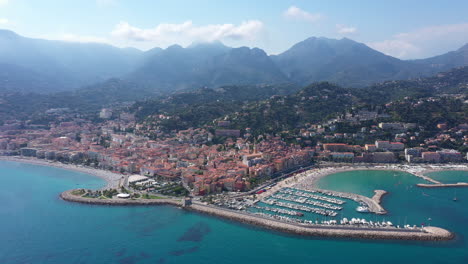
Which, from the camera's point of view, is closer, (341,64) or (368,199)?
(368,199)

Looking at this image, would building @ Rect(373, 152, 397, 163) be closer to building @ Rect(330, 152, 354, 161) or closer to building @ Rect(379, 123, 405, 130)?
building @ Rect(330, 152, 354, 161)

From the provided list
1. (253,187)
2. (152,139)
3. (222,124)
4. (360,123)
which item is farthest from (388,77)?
(253,187)

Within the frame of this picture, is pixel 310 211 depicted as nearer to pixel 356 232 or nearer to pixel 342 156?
pixel 356 232

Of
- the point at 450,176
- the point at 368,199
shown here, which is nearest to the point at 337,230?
the point at 368,199

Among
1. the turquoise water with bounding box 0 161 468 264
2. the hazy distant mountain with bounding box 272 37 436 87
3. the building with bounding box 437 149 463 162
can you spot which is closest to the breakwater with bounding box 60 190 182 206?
the turquoise water with bounding box 0 161 468 264

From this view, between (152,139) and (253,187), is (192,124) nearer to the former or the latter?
(152,139)

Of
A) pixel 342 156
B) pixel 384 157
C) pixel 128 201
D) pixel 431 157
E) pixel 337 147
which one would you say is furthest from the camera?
pixel 337 147
